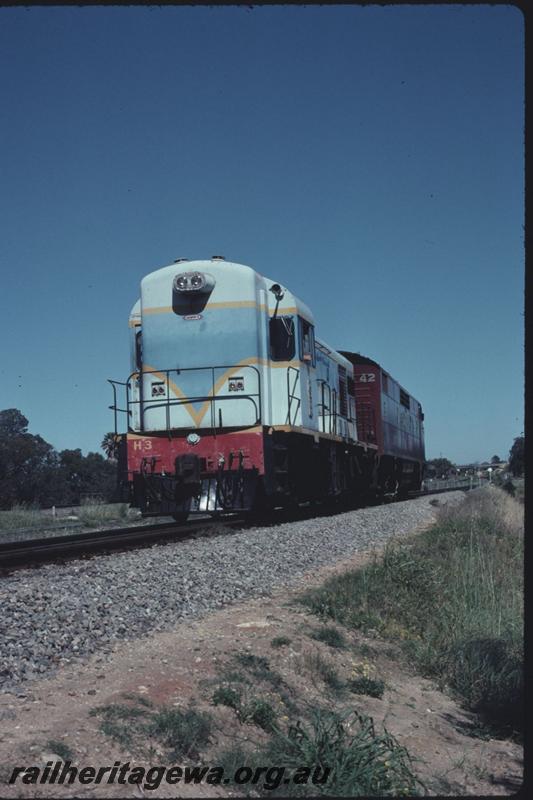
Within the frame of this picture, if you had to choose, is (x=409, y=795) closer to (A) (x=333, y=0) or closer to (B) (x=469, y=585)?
(A) (x=333, y=0)

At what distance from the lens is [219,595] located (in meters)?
7.63

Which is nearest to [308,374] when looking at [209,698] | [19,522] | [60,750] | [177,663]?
[177,663]

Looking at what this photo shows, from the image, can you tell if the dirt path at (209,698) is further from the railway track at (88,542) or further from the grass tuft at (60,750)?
the railway track at (88,542)

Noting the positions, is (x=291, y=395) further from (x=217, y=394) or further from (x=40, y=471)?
(x=40, y=471)

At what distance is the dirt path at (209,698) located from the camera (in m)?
3.73

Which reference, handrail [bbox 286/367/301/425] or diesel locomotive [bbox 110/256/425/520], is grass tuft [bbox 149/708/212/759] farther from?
handrail [bbox 286/367/301/425]

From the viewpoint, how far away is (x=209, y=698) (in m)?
4.75

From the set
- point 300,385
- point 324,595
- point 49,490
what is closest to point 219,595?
point 324,595

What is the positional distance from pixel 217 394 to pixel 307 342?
7.38 feet

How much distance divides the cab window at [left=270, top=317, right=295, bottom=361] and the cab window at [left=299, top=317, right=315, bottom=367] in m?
0.31

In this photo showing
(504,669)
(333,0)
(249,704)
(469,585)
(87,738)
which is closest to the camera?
(333,0)

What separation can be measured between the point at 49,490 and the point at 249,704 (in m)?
40.2

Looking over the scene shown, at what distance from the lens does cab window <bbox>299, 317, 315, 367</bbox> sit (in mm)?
14278

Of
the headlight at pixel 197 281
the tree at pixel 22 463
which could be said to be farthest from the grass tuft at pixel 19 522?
the tree at pixel 22 463
